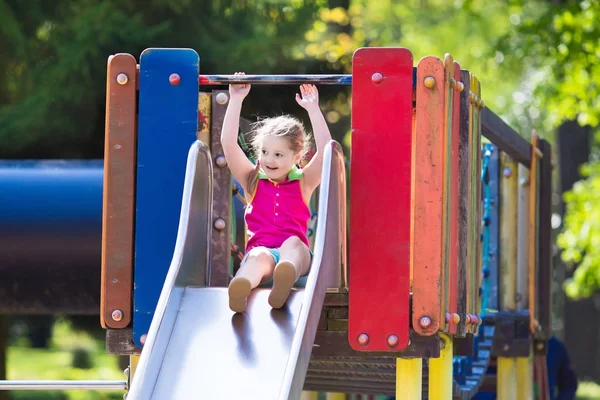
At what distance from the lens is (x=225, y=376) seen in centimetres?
423

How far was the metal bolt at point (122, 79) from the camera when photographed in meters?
5.01

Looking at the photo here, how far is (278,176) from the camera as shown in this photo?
5.21 metres

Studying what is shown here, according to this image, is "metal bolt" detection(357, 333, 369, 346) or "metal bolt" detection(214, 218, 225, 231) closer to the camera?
"metal bolt" detection(357, 333, 369, 346)

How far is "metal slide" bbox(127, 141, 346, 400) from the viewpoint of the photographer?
165 inches

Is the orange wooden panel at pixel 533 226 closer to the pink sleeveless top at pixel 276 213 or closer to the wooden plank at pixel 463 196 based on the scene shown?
the wooden plank at pixel 463 196

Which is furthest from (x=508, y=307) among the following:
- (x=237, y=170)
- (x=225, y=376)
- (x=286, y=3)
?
(x=286, y=3)

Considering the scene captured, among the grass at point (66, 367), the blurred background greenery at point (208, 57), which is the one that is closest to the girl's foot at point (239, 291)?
the blurred background greenery at point (208, 57)

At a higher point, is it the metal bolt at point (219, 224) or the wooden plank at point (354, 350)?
the metal bolt at point (219, 224)

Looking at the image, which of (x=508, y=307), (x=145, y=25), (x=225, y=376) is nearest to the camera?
(x=225, y=376)

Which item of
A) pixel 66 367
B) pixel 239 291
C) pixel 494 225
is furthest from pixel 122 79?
pixel 66 367

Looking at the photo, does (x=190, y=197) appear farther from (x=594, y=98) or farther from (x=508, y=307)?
(x=594, y=98)

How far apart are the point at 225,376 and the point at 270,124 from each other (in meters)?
1.36

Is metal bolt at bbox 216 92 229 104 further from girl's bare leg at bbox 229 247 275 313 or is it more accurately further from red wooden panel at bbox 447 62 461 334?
red wooden panel at bbox 447 62 461 334

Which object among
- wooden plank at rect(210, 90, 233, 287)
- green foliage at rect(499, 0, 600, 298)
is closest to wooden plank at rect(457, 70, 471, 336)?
wooden plank at rect(210, 90, 233, 287)
